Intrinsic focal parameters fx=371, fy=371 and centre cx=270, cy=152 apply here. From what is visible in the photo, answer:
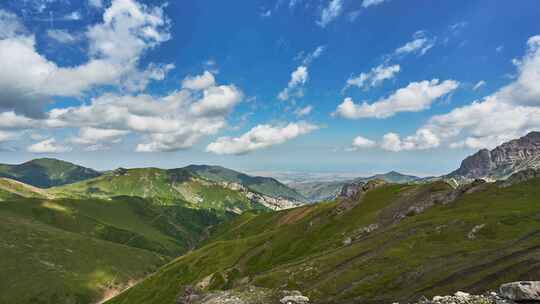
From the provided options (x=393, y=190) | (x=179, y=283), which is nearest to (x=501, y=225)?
(x=393, y=190)

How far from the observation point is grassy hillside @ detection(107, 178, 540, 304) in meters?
55.9

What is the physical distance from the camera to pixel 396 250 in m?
81.2

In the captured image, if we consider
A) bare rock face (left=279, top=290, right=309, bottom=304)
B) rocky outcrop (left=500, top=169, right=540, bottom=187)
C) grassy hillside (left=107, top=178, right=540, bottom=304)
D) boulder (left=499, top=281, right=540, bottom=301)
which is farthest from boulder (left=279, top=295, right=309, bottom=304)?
rocky outcrop (left=500, top=169, right=540, bottom=187)

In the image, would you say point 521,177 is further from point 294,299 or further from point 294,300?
point 294,300

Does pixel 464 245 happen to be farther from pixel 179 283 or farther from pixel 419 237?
pixel 179 283

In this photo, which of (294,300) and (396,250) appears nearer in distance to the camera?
(294,300)

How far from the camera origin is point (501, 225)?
8169cm

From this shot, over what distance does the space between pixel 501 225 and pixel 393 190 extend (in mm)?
87738

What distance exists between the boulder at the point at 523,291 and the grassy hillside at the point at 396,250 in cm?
1137

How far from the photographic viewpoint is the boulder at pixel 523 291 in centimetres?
3272

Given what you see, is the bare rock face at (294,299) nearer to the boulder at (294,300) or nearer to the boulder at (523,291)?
the boulder at (294,300)

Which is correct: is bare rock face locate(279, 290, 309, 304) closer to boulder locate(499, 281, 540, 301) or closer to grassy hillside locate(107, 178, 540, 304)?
grassy hillside locate(107, 178, 540, 304)

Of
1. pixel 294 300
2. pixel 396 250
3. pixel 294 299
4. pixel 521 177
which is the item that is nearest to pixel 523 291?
pixel 294 300

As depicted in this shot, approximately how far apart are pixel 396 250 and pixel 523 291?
4907 cm
